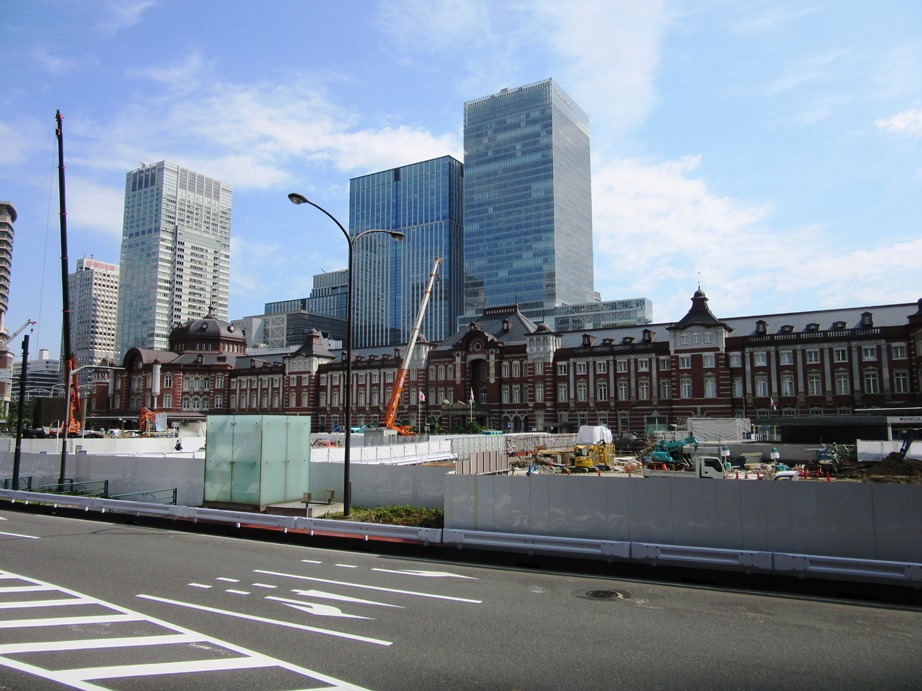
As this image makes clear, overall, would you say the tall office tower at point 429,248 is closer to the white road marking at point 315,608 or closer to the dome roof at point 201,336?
the dome roof at point 201,336

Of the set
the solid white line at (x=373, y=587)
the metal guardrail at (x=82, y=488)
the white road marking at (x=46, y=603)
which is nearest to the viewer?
the white road marking at (x=46, y=603)

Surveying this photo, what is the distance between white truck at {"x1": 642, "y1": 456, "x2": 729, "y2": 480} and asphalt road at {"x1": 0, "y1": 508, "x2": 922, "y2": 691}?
727 inches

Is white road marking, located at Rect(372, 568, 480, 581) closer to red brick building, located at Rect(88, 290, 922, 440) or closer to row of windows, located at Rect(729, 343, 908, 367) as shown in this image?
red brick building, located at Rect(88, 290, 922, 440)

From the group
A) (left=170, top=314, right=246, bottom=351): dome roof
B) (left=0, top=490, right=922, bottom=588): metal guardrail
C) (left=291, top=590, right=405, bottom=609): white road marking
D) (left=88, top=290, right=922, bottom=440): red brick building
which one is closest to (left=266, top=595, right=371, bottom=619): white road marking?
(left=291, top=590, right=405, bottom=609): white road marking

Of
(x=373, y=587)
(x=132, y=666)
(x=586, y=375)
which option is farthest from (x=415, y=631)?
(x=586, y=375)

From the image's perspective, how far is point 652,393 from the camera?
72250mm

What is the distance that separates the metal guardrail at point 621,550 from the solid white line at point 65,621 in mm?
7596

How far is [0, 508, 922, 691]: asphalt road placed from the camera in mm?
8375

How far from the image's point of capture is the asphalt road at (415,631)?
8375 mm

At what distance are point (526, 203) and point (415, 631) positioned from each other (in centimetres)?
16425

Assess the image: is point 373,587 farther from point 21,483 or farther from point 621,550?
point 21,483

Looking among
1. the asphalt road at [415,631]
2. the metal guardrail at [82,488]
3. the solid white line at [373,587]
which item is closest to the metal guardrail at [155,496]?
the metal guardrail at [82,488]

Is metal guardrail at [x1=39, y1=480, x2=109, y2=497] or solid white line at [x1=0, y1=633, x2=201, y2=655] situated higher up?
metal guardrail at [x1=39, y1=480, x2=109, y2=497]

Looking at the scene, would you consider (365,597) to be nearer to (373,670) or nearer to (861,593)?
(373,670)
